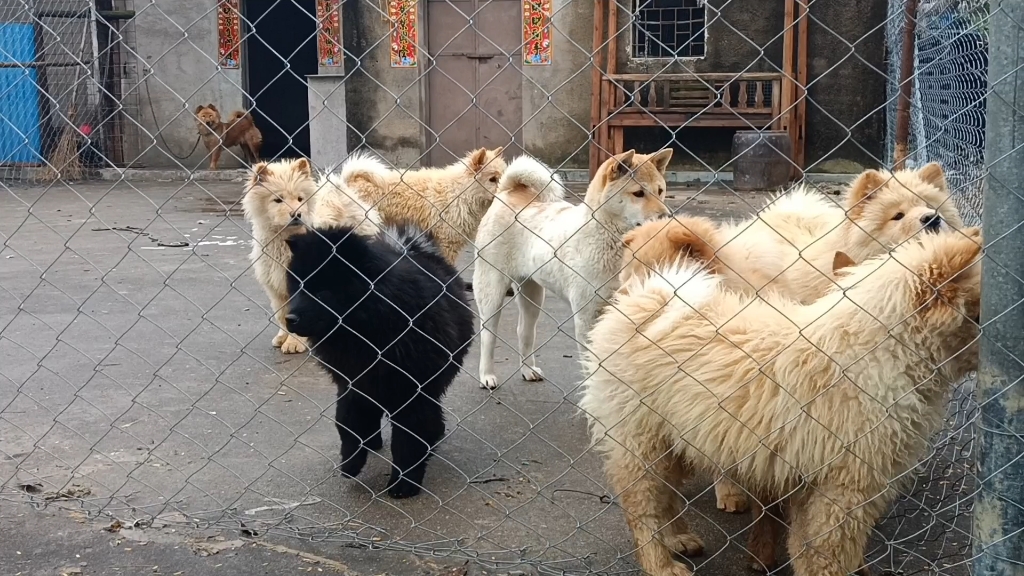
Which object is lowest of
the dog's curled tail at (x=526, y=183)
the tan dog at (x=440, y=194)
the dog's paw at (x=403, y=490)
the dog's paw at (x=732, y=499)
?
the dog's paw at (x=403, y=490)

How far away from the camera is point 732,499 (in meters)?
3.21

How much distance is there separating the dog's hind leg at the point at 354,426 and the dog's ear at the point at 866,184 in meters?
1.96

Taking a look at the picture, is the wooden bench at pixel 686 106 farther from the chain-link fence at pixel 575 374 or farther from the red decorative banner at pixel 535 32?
the chain-link fence at pixel 575 374

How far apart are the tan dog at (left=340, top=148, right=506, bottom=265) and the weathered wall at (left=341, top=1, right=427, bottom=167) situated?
690 cm

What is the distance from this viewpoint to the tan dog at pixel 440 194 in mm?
6535

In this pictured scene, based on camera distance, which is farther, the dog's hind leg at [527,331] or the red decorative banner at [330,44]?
the red decorative banner at [330,44]

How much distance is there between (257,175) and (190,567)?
3338mm

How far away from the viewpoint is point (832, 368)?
7.67 feet

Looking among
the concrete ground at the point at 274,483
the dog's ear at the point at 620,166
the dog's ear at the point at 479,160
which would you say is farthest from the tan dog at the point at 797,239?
the dog's ear at the point at 479,160

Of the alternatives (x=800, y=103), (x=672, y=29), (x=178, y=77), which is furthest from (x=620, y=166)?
(x=178, y=77)

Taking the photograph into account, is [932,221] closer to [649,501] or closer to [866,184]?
[866,184]

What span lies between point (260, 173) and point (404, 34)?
8275mm

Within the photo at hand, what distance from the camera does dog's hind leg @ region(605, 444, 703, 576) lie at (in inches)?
105

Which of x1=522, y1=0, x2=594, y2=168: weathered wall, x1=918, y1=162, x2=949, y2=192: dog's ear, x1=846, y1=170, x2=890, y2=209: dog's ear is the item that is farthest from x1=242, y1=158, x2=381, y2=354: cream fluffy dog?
x1=522, y1=0, x2=594, y2=168: weathered wall
